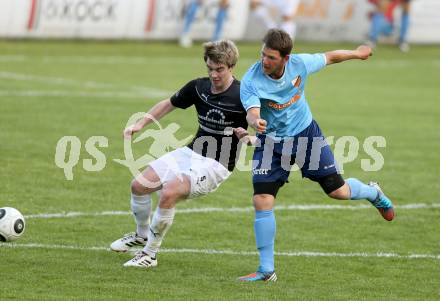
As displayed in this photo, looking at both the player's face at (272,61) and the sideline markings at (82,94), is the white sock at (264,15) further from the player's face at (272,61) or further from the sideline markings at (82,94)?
the player's face at (272,61)

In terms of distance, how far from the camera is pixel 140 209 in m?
9.38

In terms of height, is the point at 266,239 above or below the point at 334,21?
below

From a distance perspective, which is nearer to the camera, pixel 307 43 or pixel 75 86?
pixel 75 86

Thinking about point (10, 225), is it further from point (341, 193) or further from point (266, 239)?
point (341, 193)

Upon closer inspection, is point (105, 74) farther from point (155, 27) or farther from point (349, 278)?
point (349, 278)

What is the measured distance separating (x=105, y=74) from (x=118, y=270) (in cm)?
1573

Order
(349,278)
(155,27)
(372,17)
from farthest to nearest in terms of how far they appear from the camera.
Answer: (372,17)
(155,27)
(349,278)

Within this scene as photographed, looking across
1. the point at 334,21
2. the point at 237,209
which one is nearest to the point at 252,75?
the point at 237,209

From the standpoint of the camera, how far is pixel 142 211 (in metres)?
9.41

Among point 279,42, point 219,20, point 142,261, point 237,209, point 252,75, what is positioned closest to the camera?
point 279,42

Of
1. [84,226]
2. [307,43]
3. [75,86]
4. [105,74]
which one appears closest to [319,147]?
[84,226]

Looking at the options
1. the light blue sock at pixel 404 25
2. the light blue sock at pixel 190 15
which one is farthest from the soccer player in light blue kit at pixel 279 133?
the light blue sock at pixel 404 25

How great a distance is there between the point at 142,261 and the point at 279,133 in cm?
159

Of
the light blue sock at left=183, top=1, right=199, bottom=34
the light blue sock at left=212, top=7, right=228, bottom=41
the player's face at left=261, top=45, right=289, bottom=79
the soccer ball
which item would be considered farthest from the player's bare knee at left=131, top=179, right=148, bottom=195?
the light blue sock at left=212, top=7, right=228, bottom=41
